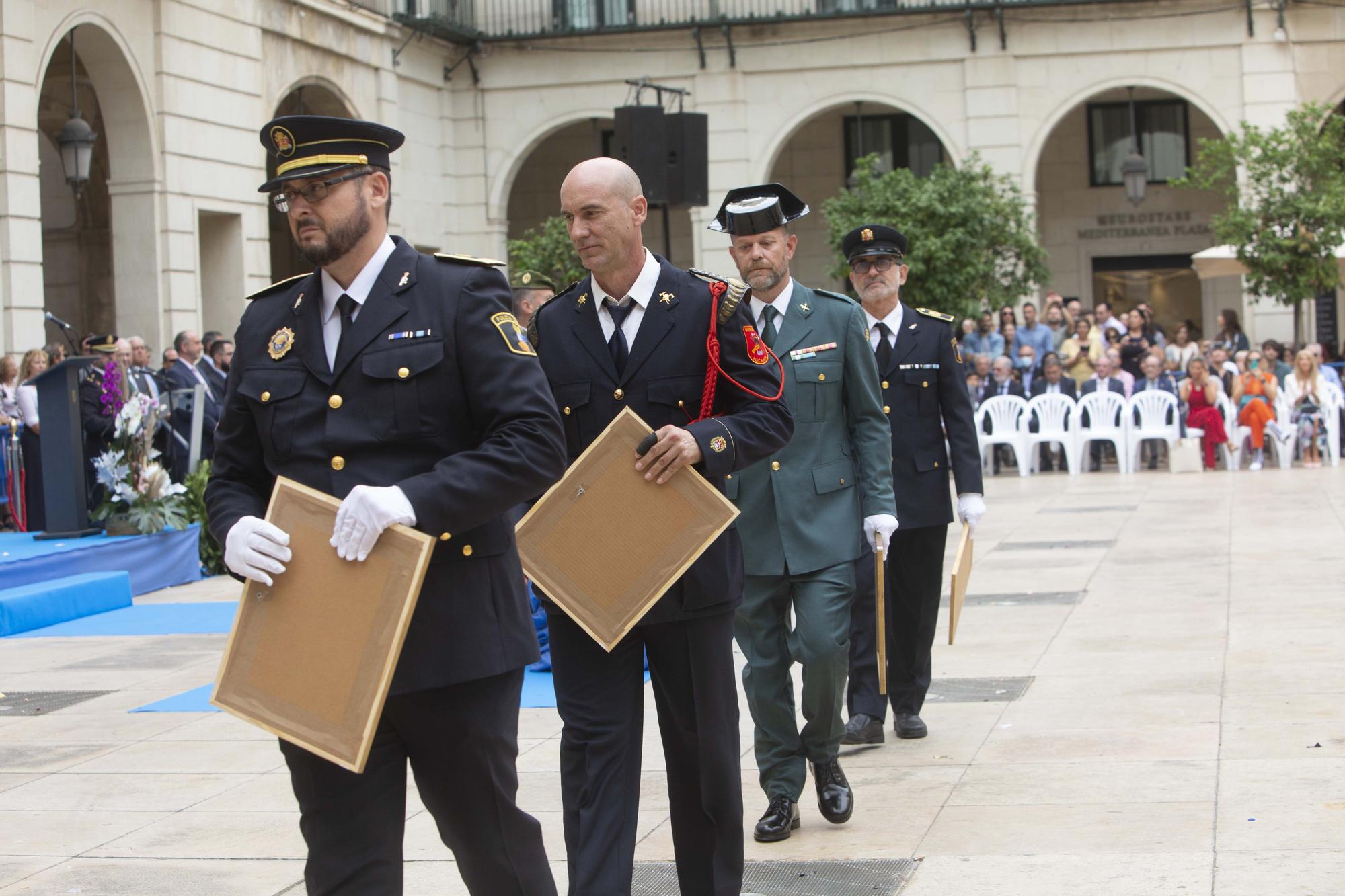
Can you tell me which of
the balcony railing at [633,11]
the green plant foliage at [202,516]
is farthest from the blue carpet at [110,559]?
the balcony railing at [633,11]

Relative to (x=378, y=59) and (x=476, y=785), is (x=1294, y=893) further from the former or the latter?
(x=378, y=59)

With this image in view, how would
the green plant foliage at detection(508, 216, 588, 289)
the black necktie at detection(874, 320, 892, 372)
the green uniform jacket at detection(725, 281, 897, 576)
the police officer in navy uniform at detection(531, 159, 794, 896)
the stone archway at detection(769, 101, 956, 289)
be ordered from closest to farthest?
the police officer in navy uniform at detection(531, 159, 794, 896) < the green uniform jacket at detection(725, 281, 897, 576) < the black necktie at detection(874, 320, 892, 372) < the green plant foliage at detection(508, 216, 588, 289) < the stone archway at detection(769, 101, 956, 289)

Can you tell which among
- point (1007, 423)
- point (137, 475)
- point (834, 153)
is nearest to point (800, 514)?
point (137, 475)

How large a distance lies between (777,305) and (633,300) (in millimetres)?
1398

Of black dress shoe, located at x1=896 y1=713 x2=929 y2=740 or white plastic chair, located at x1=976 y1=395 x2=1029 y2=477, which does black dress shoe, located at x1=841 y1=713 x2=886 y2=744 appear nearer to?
black dress shoe, located at x1=896 y1=713 x2=929 y2=740

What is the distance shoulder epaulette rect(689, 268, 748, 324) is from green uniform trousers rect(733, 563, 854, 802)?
1.24 meters

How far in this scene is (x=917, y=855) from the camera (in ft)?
17.3

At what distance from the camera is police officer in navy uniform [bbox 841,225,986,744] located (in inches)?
276

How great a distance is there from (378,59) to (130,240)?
22.8 feet

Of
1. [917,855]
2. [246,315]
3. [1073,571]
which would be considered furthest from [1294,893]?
[1073,571]

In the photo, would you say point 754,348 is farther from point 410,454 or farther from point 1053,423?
point 1053,423

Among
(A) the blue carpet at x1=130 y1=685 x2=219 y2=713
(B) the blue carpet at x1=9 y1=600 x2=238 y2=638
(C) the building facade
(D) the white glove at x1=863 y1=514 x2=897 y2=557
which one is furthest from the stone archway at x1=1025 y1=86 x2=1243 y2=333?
A: (D) the white glove at x1=863 y1=514 x2=897 y2=557

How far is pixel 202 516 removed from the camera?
13.8 m

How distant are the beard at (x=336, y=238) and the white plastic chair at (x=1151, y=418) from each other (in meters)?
18.1
